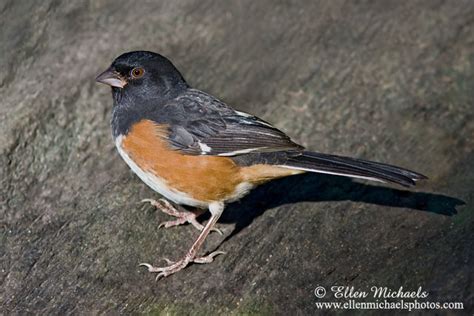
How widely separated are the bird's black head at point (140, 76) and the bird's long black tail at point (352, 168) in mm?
882

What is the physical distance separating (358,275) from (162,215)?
3.89ft

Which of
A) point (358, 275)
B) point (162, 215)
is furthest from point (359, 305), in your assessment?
point (162, 215)

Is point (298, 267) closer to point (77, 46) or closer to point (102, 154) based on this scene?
point (102, 154)

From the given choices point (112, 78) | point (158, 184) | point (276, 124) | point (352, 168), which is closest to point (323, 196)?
point (352, 168)

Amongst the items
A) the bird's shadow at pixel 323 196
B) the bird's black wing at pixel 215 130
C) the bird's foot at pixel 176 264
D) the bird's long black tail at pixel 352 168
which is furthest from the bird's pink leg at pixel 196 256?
the bird's long black tail at pixel 352 168

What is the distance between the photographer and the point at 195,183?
4113 millimetres

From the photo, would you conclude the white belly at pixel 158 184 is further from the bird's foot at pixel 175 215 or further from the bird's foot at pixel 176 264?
the bird's foot at pixel 176 264

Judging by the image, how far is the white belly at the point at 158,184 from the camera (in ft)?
13.5

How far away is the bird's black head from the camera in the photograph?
4.37 metres

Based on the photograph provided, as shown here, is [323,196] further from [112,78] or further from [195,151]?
[112,78]

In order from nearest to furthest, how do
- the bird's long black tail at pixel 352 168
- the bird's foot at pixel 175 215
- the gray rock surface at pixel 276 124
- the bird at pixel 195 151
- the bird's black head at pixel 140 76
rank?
the gray rock surface at pixel 276 124 < the bird's long black tail at pixel 352 168 < the bird at pixel 195 151 < the bird's foot at pixel 175 215 < the bird's black head at pixel 140 76

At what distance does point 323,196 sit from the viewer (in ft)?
14.4

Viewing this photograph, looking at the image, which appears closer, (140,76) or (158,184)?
(158,184)

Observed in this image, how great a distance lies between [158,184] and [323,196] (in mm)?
972
